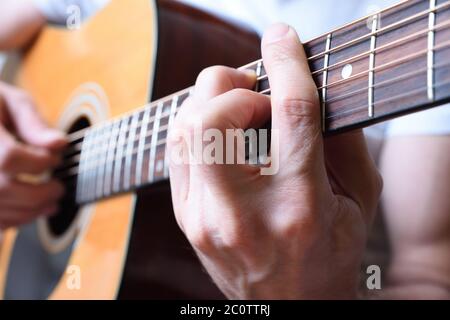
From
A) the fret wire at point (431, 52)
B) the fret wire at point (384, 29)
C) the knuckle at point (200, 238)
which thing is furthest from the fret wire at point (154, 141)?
the fret wire at point (431, 52)

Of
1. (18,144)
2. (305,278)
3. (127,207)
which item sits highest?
(18,144)

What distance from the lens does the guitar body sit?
68cm

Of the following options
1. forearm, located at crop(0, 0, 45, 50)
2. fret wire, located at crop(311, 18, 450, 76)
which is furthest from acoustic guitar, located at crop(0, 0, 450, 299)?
forearm, located at crop(0, 0, 45, 50)

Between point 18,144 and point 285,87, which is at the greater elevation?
point 18,144

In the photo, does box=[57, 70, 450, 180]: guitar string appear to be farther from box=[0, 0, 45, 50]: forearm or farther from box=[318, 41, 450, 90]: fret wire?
box=[0, 0, 45, 50]: forearm

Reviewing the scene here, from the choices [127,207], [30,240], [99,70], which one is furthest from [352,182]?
[30,240]

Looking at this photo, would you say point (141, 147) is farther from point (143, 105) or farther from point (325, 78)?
point (325, 78)

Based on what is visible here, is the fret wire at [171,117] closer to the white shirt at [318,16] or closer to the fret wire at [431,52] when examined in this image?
the white shirt at [318,16]

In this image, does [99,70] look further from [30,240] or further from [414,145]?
[414,145]

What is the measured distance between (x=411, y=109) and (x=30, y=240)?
2.35 ft

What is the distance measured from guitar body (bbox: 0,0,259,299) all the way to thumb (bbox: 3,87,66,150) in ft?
0.12

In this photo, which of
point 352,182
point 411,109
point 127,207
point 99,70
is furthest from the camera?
point 99,70

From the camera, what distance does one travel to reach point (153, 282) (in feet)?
2.25

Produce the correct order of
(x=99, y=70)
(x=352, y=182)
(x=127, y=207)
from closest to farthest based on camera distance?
(x=352, y=182), (x=127, y=207), (x=99, y=70)
